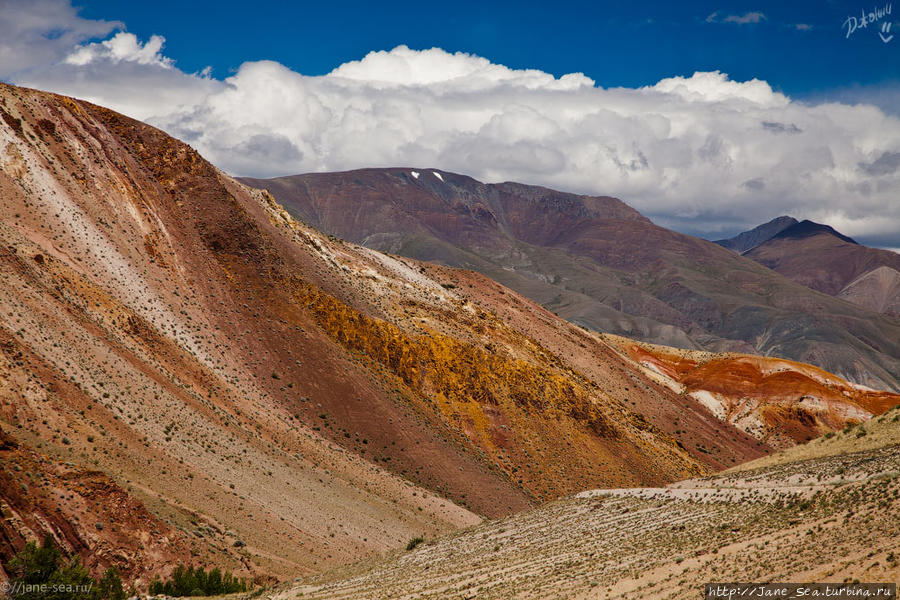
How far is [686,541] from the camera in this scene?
24516 mm

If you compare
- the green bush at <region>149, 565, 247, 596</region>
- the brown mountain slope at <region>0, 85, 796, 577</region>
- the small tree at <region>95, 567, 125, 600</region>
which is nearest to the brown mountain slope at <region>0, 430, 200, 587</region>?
the brown mountain slope at <region>0, 85, 796, 577</region>

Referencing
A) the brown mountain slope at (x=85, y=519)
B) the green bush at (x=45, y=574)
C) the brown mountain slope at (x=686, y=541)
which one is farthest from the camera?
the brown mountain slope at (x=85, y=519)

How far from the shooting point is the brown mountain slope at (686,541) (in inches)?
770

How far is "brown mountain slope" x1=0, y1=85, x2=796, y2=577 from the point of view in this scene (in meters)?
37.2

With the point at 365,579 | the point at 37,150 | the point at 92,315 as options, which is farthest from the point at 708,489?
the point at 37,150

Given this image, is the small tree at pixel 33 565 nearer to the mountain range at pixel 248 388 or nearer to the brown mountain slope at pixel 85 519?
the mountain range at pixel 248 388

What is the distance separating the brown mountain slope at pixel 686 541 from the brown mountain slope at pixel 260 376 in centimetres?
863

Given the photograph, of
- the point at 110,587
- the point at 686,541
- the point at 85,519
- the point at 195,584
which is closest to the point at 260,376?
the point at 85,519

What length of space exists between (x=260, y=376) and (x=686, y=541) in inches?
1402

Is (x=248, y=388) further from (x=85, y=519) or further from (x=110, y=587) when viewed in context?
(x=110, y=587)

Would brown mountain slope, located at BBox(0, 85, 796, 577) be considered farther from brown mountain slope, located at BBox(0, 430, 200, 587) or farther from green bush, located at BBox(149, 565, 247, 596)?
green bush, located at BBox(149, 565, 247, 596)

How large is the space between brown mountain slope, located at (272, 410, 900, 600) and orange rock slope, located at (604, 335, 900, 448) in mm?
52879

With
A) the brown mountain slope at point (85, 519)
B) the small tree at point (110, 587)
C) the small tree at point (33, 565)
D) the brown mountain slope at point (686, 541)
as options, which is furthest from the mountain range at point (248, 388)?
the brown mountain slope at point (686, 541)

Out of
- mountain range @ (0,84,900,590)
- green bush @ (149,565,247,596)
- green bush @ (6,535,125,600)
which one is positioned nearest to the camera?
green bush @ (6,535,125,600)
